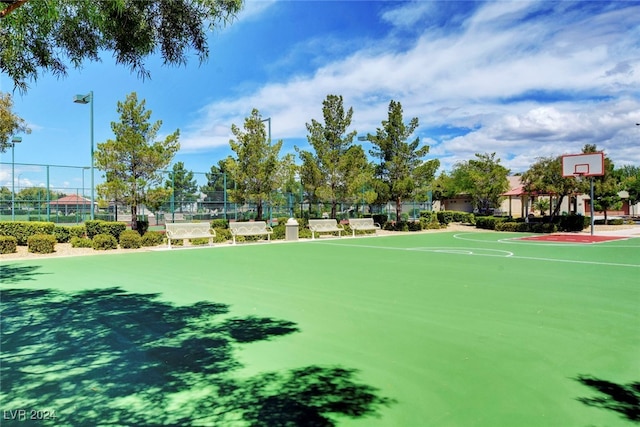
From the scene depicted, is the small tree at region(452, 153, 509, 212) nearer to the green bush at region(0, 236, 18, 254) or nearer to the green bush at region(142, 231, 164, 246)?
the green bush at region(142, 231, 164, 246)

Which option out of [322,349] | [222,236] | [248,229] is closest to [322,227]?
[248,229]

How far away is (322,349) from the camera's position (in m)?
4.81

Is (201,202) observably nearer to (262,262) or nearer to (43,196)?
(43,196)

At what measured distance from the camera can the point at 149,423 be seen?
10.5 feet

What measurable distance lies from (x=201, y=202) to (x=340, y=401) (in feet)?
75.7

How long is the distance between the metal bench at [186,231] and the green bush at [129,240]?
1085 mm

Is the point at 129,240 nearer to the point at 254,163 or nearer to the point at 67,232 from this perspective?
the point at 67,232

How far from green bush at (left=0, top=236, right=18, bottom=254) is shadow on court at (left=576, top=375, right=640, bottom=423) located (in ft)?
51.7

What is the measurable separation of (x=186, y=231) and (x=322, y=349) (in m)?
13.5

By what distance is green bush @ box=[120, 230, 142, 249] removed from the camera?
51.8 feet

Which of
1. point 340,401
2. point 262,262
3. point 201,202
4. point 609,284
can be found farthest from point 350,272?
point 201,202

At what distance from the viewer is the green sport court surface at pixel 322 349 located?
3.44 m

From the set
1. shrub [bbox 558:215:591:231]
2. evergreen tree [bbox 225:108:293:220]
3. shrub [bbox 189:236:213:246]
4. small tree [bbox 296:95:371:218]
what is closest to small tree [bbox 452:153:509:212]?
shrub [bbox 558:215:591:231]

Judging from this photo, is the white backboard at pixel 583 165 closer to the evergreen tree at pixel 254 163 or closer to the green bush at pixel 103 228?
the evergreen tree at pixel 254 163
